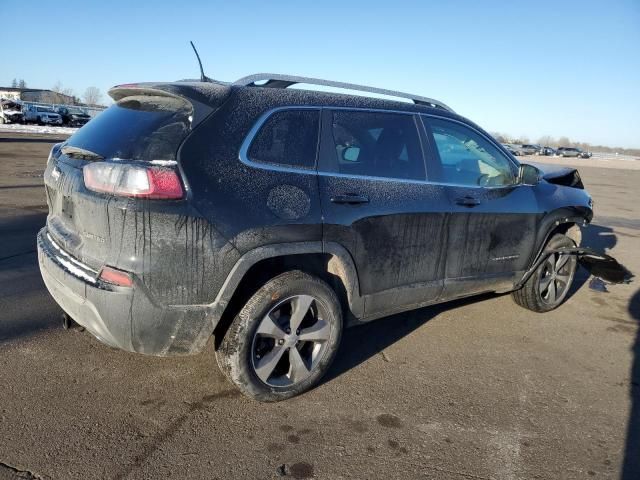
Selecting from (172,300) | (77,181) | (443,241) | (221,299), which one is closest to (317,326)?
(221,299)

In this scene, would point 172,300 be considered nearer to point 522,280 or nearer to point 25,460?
point 25,460

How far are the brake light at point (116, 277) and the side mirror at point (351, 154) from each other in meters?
1.49

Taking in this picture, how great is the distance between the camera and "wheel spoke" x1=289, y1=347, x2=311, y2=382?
2955 millimetres

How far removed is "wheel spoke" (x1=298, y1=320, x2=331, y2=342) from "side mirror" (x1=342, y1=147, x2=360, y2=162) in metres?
1.06

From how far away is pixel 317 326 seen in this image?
9.91 ft

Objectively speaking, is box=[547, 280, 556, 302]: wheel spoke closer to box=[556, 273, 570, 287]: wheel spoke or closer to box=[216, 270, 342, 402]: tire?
box=[556, 273, 570, 287]: wheel spoke

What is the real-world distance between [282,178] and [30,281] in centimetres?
313

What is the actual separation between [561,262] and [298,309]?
129 inches

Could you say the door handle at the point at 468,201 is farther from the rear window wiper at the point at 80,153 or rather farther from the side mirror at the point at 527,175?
the rear window wiper at the point at 80,153

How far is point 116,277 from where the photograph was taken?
2.45 metres

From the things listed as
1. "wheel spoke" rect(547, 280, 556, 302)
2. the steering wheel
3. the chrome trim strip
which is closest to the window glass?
the steering wheel

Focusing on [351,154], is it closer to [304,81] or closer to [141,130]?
[304,81]

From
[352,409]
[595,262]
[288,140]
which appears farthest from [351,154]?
[595,262]

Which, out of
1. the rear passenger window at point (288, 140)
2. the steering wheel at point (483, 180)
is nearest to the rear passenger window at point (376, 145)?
the rear passenger window at point (288, 140)
